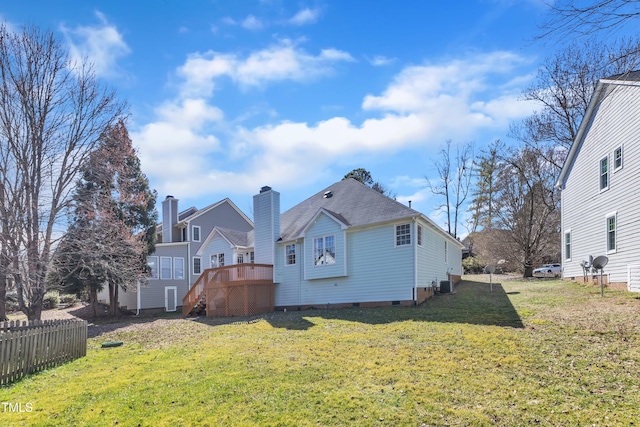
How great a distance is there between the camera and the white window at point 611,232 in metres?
15.3

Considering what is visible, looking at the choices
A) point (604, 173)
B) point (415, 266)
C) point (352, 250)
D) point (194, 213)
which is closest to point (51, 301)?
point (194, 213)

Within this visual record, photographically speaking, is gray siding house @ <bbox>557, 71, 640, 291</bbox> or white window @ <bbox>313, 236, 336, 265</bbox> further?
white window @ <bbox>313, 236, 336, 265</bbox>

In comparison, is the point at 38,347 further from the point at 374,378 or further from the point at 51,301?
the point at 51,301

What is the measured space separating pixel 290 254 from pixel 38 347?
40.8 feet

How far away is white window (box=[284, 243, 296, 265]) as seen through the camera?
20062mm

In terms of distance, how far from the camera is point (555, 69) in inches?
978

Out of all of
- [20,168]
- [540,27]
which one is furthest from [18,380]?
[540,27]

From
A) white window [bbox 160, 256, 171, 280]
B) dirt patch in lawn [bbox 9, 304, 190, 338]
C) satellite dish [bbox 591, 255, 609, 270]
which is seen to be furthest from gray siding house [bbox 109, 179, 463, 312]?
satellite dish [bbox 591, 255, 609, 270]

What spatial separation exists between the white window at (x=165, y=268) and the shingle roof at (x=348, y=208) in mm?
9830

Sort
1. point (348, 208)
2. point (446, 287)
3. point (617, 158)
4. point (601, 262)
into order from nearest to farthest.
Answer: point (601, 262) < point (617, 158) < point (348, 208) < point (446, 287)

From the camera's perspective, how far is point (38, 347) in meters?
8.80

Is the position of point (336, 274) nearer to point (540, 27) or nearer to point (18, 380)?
point (18, 380)

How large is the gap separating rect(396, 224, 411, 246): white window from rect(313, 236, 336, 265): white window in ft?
10.2

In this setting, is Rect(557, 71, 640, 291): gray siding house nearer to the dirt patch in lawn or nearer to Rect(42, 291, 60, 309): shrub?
the dirt patch in lawn
